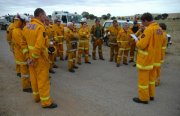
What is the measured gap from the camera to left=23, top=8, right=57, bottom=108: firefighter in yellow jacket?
19.4 ft

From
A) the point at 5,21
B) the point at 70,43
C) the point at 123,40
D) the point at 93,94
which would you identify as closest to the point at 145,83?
the point at 93,94

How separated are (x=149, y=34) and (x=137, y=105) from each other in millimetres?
1898

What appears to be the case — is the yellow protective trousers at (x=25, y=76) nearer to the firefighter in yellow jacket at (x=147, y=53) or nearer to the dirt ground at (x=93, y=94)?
the dirt ground at (x=93, y=94)

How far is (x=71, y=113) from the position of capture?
614 cm

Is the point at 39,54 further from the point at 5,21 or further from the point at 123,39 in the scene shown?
the point at 5,21

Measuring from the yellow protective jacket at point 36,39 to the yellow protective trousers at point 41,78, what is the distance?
0.18 meters

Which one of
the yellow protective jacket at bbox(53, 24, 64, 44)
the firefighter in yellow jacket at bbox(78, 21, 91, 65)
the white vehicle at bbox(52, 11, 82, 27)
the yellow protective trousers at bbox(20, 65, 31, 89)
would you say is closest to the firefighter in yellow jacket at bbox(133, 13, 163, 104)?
the yellow protective trousers at bbox(20, 65, 31, 89)

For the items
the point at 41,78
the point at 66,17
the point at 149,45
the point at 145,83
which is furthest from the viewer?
the point at 66,17

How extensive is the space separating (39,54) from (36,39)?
36cm

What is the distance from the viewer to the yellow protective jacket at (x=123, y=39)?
11680 mm

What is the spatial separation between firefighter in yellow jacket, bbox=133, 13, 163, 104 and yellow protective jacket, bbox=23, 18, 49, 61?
235 cm

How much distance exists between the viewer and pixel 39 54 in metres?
6.02

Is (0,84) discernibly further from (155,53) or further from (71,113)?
(155,53)

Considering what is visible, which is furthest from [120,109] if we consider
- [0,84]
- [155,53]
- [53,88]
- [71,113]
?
[0,84]
